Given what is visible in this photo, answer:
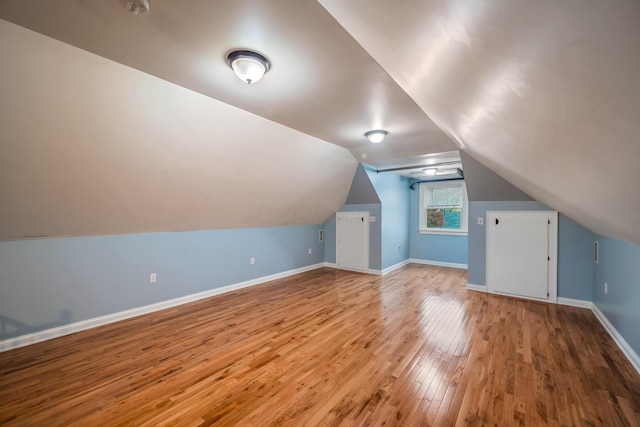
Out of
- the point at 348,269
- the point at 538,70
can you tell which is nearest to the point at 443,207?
the point at 348,269

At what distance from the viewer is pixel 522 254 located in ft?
14.4

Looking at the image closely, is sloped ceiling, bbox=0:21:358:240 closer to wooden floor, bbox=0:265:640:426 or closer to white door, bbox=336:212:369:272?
wooden floor, bbox=0:265:640:426

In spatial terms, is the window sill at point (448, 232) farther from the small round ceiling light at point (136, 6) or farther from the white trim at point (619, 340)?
the small round ceiling light at point (136, 6)

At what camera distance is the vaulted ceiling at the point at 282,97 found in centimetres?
76

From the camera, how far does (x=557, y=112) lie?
0.99 meters

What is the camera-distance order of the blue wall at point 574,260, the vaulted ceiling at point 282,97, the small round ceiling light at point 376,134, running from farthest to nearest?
the blue wall at point 574,260, the small round ceiling light at point 376,134, the vaulted ceiling at point 282,97

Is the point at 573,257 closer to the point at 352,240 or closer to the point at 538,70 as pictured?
the point at 352,240

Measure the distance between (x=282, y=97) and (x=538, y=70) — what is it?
2099 mm

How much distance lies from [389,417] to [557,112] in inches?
81.5

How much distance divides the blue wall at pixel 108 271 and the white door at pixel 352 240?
217 cm

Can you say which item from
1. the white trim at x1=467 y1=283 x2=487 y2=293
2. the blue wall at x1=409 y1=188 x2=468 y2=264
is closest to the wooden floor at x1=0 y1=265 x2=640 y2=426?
the white trim at x1=467 y1=283 x2=487 y2=293

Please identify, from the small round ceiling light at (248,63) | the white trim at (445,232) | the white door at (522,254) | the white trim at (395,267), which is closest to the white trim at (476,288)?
the white door at (522,254)

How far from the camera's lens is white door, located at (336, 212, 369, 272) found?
619 cm

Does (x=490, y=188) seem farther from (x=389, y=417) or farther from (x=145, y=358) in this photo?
(x=145, y=358)
